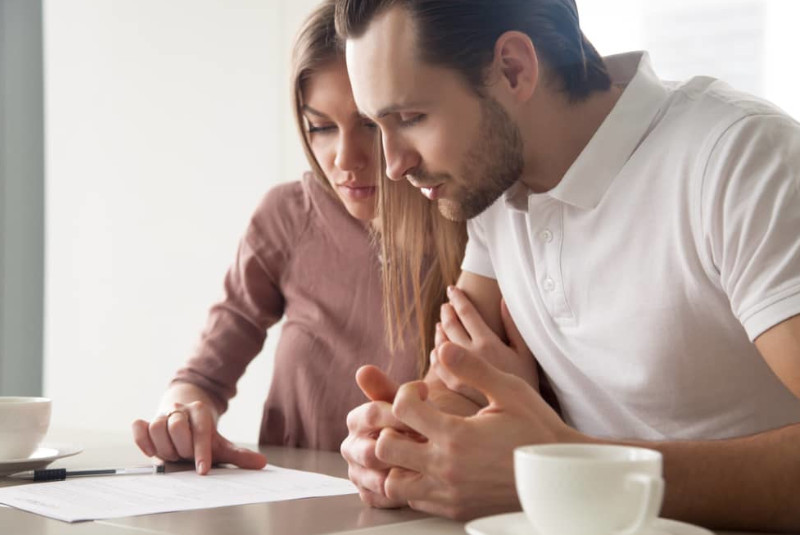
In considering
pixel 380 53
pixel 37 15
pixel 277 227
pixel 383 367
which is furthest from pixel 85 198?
pixel 380 53

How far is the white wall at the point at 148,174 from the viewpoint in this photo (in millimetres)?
3219

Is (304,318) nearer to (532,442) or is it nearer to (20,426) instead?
(20,426)

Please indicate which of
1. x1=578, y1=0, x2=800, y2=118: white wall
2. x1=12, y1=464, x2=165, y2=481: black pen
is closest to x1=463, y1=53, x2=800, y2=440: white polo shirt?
x1=12, y1=464, x2=165, y2=481: black pen

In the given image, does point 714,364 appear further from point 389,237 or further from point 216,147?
point 216,147

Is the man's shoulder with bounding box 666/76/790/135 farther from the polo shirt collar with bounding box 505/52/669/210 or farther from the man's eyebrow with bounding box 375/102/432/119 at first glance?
the man's eyebrow with bounding box 375/102/432/119

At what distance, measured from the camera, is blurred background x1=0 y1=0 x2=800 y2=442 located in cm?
323

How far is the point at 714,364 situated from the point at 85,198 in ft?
9.42

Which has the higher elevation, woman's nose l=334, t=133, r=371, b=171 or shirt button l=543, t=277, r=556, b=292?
woman's nose l=334, t=133, r=371, b=171

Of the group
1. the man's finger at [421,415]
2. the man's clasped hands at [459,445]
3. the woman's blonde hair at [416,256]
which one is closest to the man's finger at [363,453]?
the man's clasped hands at [459,445]

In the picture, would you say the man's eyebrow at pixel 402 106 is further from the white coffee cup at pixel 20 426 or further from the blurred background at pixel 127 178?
the blurred background at pixel 127 178

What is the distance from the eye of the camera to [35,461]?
1323mm

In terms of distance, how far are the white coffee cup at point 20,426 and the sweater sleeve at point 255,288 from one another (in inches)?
21.4

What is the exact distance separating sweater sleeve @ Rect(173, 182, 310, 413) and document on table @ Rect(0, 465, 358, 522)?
1.89 ft

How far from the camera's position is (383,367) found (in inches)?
72.3
